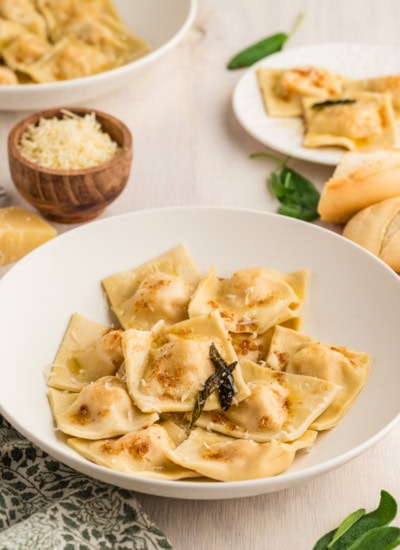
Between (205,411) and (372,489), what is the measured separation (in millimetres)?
567

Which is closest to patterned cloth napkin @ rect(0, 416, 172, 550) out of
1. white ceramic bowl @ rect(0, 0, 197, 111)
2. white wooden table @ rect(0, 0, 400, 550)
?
white wooden table @ rect(0, 0, 400, 550)

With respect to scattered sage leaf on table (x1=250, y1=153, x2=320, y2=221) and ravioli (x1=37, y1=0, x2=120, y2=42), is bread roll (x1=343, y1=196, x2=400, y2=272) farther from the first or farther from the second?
ravioli (x1=37, y1=0, x2=120, y2=42)

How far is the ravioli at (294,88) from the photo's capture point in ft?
14.5

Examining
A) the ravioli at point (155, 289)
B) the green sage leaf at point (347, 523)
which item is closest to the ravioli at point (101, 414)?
the ravioli at point (155, 289)

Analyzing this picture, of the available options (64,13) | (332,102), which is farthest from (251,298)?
(64,13)

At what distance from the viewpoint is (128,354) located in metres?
2.74

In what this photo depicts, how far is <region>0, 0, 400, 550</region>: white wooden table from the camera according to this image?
8.58ft

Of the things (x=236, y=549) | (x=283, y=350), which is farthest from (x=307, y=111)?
(x=236, y=549)

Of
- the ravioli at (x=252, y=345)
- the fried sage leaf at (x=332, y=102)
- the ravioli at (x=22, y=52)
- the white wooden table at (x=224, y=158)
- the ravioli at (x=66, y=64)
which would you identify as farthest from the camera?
the ravioli at (x=22, y=52)

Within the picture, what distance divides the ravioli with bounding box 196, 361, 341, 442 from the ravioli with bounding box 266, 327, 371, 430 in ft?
0.13

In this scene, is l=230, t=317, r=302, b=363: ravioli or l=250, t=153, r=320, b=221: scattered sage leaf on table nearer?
l=230, t=317, r=302, b=363: ravioli

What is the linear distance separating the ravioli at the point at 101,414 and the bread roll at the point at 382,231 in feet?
4.11

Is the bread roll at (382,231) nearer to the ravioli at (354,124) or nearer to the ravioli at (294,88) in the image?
the ravioli at (354,124)

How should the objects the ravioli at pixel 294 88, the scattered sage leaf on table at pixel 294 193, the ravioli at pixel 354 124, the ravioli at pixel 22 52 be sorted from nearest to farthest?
1. the scattered sage leaf on table at pixel 294 193
2. the ravioli at pixel 354 124
3. the ravioli at pixel 294 88
4. the ravioli at pixel 22 52
